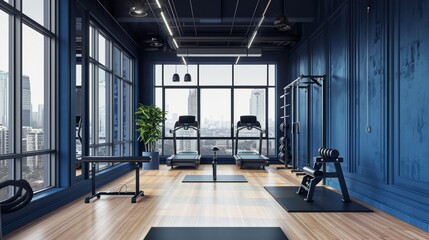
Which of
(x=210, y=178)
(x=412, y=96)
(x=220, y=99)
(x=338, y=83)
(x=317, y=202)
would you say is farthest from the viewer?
(x=220, y=99)

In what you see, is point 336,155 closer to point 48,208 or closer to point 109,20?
point 48,208

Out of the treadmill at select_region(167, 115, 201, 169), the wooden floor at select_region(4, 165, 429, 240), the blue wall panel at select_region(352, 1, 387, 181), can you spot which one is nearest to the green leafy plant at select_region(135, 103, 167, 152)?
the treadmill at select_region(167, 115, 201, 169)

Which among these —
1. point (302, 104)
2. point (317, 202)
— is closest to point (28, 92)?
point (317, 202)

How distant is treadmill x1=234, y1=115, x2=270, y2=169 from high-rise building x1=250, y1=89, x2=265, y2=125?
34.7 inches

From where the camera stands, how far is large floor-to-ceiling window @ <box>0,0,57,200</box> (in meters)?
4.05

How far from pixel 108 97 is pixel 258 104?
206 inches

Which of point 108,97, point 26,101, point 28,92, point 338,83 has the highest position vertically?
point 338,83

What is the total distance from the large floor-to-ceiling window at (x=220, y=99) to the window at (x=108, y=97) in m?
1.52

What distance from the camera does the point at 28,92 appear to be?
15.1 feet

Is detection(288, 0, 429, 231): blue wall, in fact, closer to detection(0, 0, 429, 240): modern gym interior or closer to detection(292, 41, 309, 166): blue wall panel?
detection(0, 0, 429, 240): modern gym interior

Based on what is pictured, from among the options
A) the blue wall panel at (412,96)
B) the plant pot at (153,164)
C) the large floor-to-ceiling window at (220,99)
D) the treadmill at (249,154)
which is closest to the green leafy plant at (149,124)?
the plant pot at (153,164)

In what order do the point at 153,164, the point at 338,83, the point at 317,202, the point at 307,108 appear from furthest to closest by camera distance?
the point at 153,164, the point at 307,108, the point at 338,83, the point at 317,202

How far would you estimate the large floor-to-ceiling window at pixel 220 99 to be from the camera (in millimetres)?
11281

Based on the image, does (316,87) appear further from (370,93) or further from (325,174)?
(325,174)
